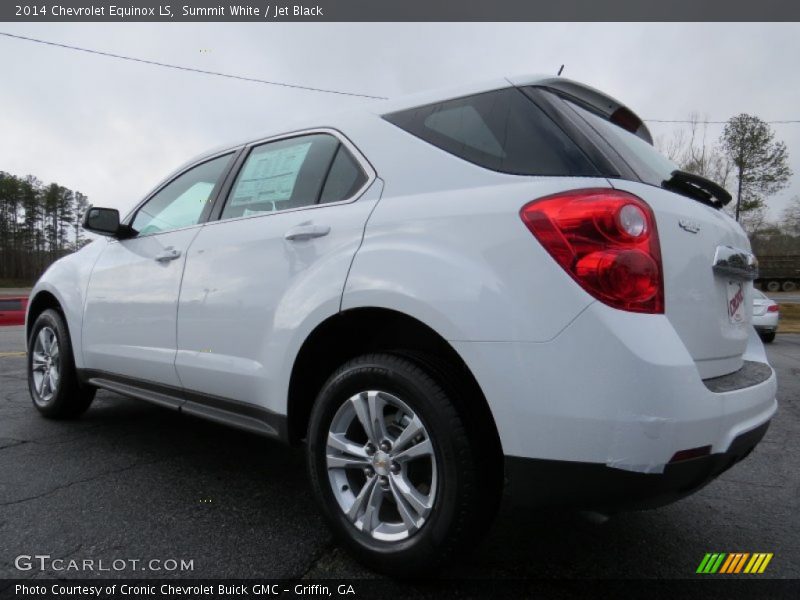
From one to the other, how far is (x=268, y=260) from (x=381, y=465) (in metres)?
0.98

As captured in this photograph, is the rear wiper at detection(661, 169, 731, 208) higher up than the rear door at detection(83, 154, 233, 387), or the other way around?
the rear wiper at detection(661, 169, 731, 208)

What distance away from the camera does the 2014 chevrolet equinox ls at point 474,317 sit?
1.51 m

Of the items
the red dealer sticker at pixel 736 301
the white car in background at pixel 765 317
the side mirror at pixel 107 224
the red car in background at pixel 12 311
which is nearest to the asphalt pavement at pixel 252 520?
the red dealer sticker at pixel 736 301

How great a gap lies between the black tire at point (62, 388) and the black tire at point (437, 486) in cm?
261

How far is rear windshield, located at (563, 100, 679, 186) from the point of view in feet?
6.13

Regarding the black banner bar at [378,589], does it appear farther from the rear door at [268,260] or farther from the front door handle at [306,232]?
the front door handle at [306,232]

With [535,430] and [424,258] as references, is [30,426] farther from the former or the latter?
[535,430]

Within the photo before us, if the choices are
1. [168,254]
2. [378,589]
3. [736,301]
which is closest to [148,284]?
Result: [168,254]

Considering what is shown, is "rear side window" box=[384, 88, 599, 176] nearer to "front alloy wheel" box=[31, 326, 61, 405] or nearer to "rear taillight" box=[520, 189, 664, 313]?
"rear taillight" box=[520, 189, 664, 313]

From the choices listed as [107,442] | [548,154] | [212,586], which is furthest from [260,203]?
[107,442]

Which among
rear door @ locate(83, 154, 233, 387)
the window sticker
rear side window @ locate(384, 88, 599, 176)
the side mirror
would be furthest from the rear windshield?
the side mirror

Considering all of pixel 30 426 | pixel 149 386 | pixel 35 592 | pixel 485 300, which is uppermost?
pixel 485 300

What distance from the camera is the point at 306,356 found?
7.11 ft

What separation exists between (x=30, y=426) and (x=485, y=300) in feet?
11.5
